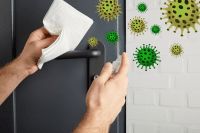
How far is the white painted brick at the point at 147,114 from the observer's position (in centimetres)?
114

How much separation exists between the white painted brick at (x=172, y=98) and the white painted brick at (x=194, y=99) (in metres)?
0.02

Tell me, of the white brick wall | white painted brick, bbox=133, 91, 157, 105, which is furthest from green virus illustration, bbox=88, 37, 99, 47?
white painted brick, bbox=133, 91, 157, 105

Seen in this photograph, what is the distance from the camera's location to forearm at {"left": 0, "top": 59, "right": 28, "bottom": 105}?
3.60 ft

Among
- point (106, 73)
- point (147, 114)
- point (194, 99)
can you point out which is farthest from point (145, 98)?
point (106, 73)

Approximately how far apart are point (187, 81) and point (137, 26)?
0.25 m

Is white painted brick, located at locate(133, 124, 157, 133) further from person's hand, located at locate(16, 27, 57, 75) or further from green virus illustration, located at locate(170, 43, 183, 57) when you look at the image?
person's hand, located at locate(16, 27, 57, 75)

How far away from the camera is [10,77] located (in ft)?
3.63

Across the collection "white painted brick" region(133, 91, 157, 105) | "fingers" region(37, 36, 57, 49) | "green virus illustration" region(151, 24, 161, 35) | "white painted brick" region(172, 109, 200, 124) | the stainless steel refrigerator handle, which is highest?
"green virus illustration" region(151, 24, 161, 35)

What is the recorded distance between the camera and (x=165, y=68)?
3.68ft

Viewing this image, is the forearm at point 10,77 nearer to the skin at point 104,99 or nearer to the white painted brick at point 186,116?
the skin at point 104,99

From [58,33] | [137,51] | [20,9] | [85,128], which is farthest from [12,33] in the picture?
[85,128]

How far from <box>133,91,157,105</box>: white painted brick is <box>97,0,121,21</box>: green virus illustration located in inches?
10.9

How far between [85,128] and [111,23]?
438mm

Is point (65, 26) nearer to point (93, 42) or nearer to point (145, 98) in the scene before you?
point (93, 42)
